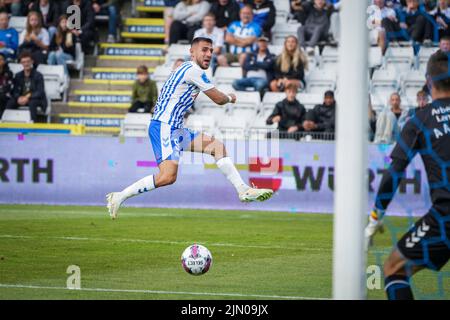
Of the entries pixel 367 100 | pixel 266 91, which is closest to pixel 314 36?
pixel 266 91

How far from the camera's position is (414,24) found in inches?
750

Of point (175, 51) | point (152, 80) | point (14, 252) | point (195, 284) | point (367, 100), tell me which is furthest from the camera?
point (175, 51)

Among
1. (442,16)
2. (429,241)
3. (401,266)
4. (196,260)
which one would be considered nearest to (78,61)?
(442,16)

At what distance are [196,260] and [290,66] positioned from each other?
11.3 m

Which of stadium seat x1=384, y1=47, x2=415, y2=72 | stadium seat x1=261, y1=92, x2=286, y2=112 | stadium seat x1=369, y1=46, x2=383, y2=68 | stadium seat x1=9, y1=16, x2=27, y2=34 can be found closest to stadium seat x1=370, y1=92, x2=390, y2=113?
stadium seat x1=369, y1=46, x2=383, y2=68

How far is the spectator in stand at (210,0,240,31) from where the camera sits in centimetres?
2369

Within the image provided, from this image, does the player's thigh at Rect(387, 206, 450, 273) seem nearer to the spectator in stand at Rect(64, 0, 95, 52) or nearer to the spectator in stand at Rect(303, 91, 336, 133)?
the spectator in stand at Rect(303, 91, 336, 133)

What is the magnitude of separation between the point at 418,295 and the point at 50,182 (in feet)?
37.6

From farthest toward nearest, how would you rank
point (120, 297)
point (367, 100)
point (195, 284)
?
point (195, 284)
point (120, 297)
point (367, 100)

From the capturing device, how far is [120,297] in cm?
939

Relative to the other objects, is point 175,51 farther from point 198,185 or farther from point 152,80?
point 198,185

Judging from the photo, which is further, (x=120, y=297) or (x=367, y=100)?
(x=120, y=297)

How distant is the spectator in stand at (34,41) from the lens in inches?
947

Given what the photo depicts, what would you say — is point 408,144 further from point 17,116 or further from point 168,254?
point 17,116
